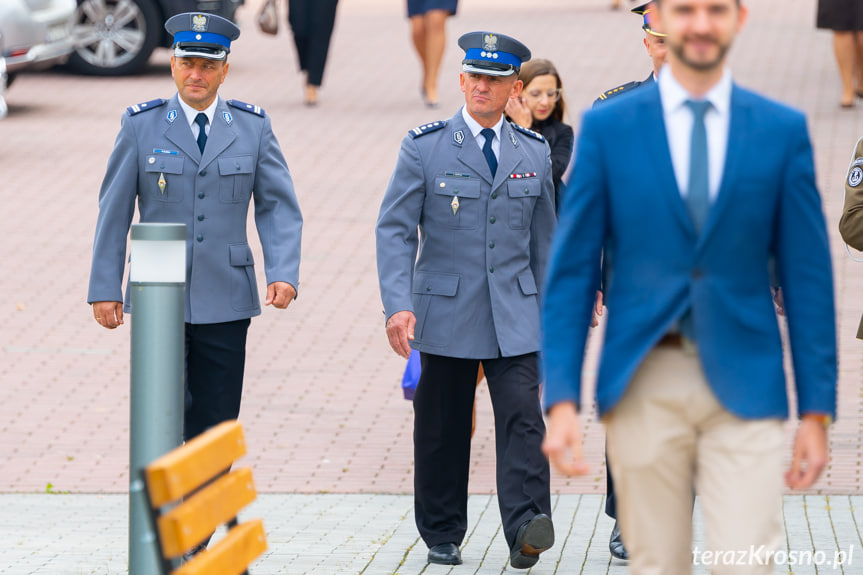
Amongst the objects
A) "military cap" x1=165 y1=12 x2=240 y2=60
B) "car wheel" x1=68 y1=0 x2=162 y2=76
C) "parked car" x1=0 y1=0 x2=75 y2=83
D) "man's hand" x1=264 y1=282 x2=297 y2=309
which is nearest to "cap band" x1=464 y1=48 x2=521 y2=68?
"military cap" x1=165 y1=12 x2=240 y2=60

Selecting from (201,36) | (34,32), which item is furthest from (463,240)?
(34,32)

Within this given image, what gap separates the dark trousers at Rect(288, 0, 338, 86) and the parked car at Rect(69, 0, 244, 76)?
1.06 m

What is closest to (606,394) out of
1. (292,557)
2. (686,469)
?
(686,469)

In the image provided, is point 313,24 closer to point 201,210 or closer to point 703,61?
point 201,210

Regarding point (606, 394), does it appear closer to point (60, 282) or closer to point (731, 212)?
point (731, 212)

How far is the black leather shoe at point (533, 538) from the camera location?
585cm

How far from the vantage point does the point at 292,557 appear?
20.5 feet

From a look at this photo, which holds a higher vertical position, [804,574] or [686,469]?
[686,469]

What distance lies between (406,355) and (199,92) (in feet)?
4.20

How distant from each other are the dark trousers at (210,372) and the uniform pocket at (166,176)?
1.63 ft

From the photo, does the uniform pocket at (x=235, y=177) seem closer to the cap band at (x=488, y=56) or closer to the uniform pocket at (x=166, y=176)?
the uniform pocket at (x=166, y=176)

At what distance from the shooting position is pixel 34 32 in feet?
51.5

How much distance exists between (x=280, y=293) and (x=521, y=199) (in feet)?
3.24

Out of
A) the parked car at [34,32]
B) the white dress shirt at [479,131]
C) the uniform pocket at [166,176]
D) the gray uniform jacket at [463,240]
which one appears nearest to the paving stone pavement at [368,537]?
the gray uniform jacket at [463,240]
